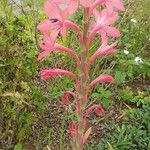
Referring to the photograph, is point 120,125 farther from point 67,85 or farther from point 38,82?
point 38,82

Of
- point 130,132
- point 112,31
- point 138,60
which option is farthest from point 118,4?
point 138,60

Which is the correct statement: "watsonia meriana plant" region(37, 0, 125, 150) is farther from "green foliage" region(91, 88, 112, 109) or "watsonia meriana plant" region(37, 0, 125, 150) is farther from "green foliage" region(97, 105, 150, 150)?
"green foliage" region(91, 88, 112, 109)

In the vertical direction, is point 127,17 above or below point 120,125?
above

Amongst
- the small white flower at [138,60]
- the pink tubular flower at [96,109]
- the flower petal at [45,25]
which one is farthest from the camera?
the small white flower at [138,60]

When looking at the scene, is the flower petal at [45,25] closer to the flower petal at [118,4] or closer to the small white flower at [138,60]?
the flower petal at [118,4]

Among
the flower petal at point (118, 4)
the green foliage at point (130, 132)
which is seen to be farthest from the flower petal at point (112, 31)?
the green foliage at point (130, 132)

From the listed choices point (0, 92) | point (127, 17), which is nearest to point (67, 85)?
point (0, 92)
